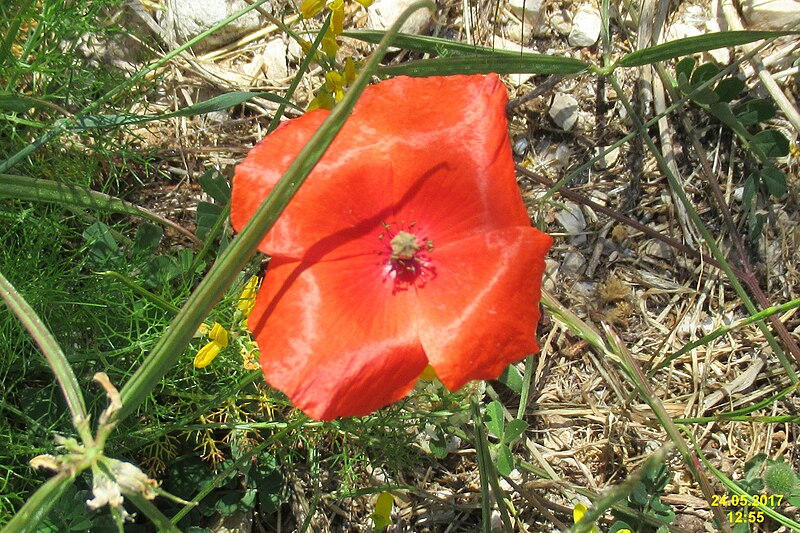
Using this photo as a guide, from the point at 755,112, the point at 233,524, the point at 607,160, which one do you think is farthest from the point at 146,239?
the point at 755,112

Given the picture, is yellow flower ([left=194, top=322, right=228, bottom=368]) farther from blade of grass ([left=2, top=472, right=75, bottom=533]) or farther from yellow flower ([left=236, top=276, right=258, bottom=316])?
blade of grass ([left=2, top=472, right=75, bottom=533])

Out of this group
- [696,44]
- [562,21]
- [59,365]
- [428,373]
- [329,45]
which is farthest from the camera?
[562,21]

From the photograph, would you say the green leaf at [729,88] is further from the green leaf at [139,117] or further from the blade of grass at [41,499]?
the blade of grass at [41,499]

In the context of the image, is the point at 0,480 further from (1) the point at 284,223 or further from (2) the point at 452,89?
(2) the point at 452,89

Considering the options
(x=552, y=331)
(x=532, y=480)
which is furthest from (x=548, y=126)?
(x=532, y=480)

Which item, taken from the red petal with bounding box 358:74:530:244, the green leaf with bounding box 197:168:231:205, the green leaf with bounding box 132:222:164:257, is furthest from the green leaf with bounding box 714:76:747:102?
the green leaf with bounding box 132:222:164:257

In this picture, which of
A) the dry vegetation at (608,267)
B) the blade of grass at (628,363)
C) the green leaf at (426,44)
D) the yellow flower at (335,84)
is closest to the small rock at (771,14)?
the dry vegetation at (608,267)

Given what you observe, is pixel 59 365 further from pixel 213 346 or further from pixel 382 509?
pixel 382 509
